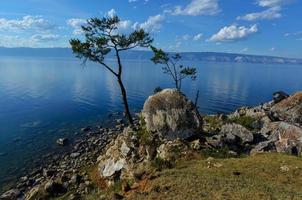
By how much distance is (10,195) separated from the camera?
133 feet

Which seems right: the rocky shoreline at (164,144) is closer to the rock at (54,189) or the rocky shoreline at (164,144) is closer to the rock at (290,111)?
the rock at (54,189)

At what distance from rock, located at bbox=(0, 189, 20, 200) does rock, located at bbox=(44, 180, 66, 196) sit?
216 inches

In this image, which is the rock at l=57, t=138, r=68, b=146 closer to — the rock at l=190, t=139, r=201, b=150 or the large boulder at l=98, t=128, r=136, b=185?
the large boulder at l=98, t=128, r=136, b=185

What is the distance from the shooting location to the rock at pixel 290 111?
4713cm

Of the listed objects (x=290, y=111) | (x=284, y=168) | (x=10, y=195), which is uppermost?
(x=290, y=111)

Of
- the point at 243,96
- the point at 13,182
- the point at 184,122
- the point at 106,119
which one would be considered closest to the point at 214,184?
the point at 184,122

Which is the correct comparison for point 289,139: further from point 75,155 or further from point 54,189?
point 75,155

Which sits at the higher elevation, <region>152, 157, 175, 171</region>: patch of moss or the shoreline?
<region>152, 157, 175, 171</region>: patch of moss

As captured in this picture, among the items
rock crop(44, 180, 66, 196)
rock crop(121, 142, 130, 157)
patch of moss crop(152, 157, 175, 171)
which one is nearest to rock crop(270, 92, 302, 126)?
rock crop(121, 142, 130, 157)

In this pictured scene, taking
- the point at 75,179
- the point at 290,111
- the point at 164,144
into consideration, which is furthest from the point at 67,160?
the point at 290,111

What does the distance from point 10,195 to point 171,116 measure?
22439mm

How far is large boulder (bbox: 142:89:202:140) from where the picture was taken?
38875 mm

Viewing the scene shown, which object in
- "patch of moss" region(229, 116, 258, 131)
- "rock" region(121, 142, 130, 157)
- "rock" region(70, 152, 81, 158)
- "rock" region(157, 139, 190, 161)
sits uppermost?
"rock" region(157, 139, 190, 161)

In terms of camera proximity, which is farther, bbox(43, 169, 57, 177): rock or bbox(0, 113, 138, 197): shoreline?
bbox(43, 169, 57, 177): rock
